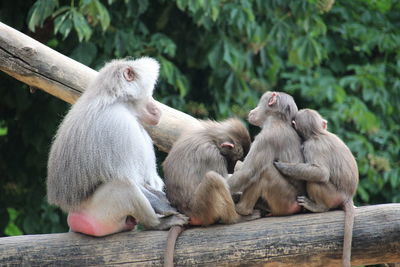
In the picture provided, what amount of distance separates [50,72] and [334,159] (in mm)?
2709

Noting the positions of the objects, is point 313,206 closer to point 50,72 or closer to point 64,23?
point 50,72

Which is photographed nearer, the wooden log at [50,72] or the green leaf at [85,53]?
the wooden log at [50,72]

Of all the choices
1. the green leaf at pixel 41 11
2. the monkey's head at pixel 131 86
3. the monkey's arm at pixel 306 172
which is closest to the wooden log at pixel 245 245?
the monkey's arm at pixel 306 172

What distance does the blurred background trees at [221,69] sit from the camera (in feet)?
24.4

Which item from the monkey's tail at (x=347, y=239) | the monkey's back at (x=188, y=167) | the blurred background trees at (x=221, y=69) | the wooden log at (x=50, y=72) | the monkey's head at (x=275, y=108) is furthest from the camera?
the blurred background trees at (x=221, y=69)

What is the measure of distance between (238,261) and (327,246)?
1.83ft

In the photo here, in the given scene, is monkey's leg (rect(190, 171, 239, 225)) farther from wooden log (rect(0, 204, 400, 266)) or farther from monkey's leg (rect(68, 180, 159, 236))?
monkey's leg (rect(68, 180, 159, 236))

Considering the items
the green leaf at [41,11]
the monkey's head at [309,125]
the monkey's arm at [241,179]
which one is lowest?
the monkey's arm at [241,179]

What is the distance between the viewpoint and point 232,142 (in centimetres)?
487

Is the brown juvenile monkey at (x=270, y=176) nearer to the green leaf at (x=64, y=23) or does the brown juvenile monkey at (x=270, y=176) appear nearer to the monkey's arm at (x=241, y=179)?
the monkey's arm at (x=241, y=179)

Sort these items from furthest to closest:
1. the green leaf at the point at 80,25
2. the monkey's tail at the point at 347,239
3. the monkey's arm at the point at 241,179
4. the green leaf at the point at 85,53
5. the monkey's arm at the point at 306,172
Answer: the green leaf at the point at 85,53 < the green leaf at the point at 80,25 < the monkey's arm at the point at 241,179 < the monkey's arm at the point at 306,172 < the monkey's tail at the point at 347,239

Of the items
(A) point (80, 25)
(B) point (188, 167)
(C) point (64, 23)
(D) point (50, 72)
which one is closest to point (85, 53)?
(C) point (64, 23)

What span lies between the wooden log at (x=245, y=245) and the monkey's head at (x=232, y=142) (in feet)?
1.63

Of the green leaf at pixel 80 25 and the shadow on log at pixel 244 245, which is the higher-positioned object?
the green leaf at pixel 80 25
